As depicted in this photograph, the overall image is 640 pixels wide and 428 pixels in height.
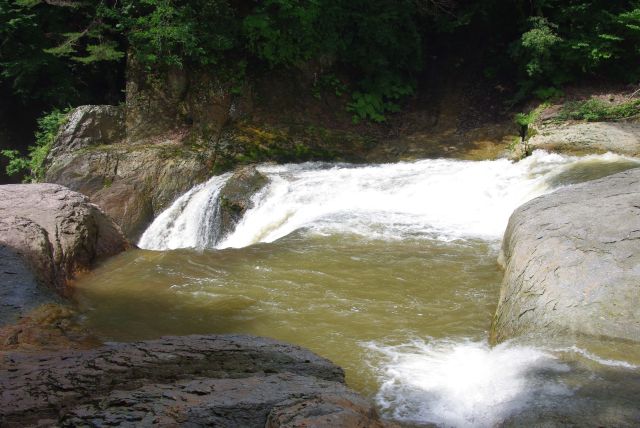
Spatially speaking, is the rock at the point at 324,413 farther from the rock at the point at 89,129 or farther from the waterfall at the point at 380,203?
the rock at the point at 89,129

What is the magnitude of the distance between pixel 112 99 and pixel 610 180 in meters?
13.3

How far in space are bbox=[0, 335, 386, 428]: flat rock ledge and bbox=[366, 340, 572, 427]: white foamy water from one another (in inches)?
24.4

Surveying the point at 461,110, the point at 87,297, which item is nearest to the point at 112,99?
the point at 461,110

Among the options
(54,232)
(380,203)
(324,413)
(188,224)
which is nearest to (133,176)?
(188,224)

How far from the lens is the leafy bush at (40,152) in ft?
41.3

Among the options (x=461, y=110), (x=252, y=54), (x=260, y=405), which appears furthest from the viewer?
(x=461, y=110)

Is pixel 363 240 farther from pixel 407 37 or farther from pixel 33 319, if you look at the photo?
pixel 407 37

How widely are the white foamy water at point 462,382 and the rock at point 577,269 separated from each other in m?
0.38

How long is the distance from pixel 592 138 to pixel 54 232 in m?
9.07

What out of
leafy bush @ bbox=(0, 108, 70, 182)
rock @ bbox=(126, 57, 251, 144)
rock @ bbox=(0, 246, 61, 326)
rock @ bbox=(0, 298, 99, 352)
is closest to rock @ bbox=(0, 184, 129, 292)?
rock @ bbox=(0, 246, 61, 326)

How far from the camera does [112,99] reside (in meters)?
15.4

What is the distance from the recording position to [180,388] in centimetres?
295

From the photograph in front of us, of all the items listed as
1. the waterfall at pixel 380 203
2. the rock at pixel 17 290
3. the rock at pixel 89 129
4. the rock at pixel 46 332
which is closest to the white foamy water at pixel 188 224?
the waterfall at pixel 380 203

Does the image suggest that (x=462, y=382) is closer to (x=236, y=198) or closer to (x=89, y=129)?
(x=236, y=198)
